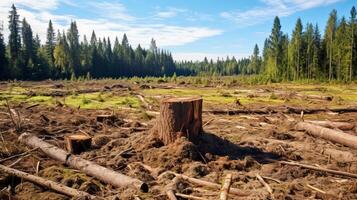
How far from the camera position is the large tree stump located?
27.6 ft

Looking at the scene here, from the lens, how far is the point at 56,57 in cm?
7294

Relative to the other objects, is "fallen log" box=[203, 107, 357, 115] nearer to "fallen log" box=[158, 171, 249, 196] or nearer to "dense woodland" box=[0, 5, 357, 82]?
"fallen log" box=[158, 171, 249, 196]

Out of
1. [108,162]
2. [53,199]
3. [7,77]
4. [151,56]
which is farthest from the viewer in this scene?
[151,56]

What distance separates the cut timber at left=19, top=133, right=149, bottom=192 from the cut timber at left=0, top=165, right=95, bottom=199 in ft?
2.59

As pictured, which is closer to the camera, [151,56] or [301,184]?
[301,184]

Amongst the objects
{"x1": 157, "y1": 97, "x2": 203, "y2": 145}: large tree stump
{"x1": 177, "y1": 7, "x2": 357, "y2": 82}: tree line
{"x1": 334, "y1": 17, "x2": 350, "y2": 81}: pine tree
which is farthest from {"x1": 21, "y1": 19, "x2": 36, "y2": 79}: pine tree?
{"x1": 157, "y1": 97, "x2": 203, "y2": 145}: large tree stump

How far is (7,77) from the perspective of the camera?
58719 mm

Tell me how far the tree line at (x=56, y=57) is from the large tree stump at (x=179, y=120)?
49.9 meters

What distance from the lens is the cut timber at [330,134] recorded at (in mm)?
9205

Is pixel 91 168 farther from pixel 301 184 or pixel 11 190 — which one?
pixel 301 184

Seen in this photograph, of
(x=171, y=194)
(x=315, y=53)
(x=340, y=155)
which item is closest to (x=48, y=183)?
(x=171, y=194)

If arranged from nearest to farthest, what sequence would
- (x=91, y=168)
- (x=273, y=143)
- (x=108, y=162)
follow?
(x=91, y=168) → (x=108, y=162) → (x=273, y=143)

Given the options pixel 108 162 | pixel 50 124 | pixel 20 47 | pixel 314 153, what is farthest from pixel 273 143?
pixel 20 47

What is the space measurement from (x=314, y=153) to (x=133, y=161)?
4550 mm
